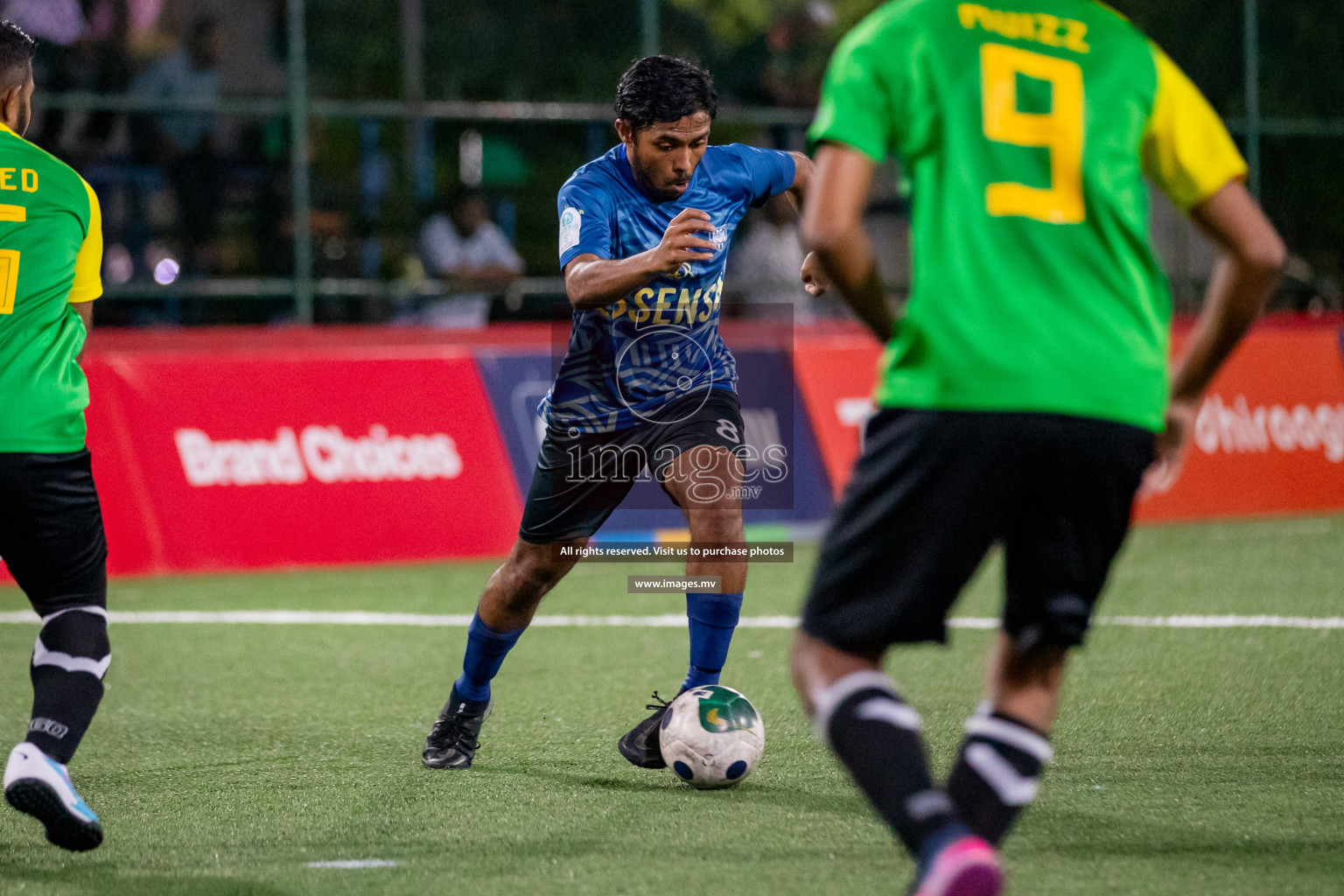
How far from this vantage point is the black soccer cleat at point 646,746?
5.16m

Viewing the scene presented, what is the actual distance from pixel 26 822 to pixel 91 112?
8860 mm

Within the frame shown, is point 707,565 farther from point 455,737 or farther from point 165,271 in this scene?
point 165,271

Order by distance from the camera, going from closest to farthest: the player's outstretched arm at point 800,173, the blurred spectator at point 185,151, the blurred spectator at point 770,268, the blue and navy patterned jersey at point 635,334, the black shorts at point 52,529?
the black shorts at point 52,529 → the blue and navy patterned jersey at point 635,334 → the player's outstretched arm at point 800,173 → the blurred spectator at point 185,151 → the blurred spectator at point 770,268

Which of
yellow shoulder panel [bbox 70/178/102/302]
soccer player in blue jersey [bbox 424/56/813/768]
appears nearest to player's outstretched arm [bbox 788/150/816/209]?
soccer player in blue jersey [bbox 424/56/813/768]

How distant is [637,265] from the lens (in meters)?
4.51

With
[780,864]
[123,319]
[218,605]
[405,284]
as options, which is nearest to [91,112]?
[123,319]

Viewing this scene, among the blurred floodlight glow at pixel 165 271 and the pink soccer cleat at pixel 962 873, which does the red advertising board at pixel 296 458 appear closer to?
the blurred floodlight glow at pixel 165 271

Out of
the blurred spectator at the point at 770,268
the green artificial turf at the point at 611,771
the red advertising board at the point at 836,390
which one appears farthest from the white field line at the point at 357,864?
the blurred spectator at the point at 770,268

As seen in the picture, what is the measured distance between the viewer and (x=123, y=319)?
12227 millimetres

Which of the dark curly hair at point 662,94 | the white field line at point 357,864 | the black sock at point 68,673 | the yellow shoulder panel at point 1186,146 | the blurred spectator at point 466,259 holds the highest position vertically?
the yellow shoulder panel at point 1186,146

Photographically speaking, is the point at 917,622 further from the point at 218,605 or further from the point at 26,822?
the point at 218,605

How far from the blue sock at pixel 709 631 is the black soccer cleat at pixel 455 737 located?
2.25 ft

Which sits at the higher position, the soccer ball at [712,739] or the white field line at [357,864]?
the white field line at [357,864]

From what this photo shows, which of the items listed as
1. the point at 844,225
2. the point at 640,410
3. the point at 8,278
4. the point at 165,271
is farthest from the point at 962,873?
the point at 165,271
